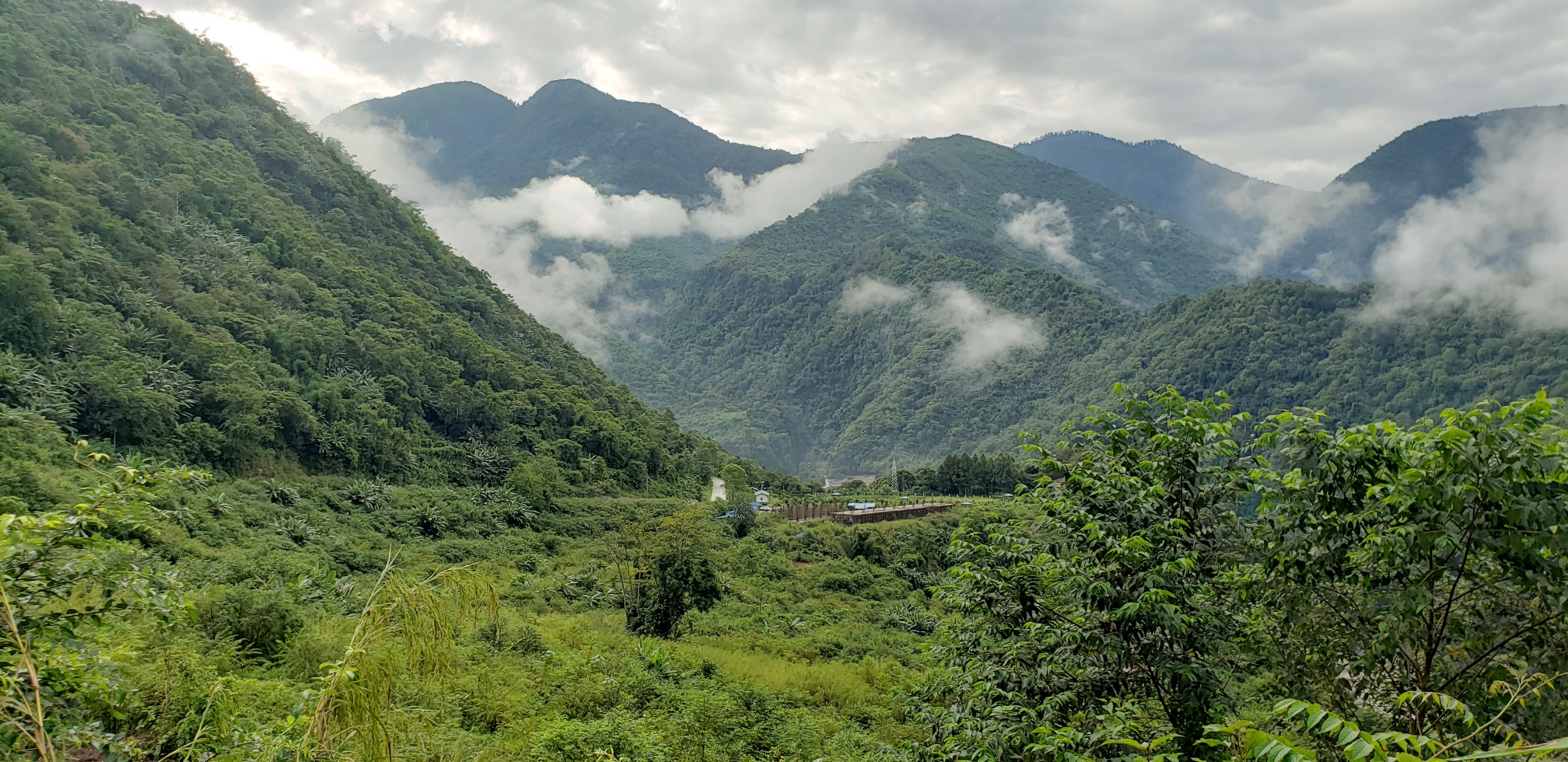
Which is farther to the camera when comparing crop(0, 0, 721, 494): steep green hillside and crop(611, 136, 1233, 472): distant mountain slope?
crop(611, 136, 1233, 472): distant mountain slope

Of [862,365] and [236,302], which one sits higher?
[236,302]

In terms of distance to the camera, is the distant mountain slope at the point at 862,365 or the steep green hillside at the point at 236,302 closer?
the steep green hillside at the point at 236,302

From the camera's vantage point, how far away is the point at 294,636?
11.3 metres

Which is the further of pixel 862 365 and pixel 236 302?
pixel 862 365

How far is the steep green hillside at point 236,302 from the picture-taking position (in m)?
26.7

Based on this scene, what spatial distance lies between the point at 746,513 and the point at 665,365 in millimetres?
151983

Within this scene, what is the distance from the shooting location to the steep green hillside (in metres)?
26.7

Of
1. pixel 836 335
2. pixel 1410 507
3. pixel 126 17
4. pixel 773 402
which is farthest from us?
pixel 836 335

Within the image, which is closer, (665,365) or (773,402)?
(773,402)

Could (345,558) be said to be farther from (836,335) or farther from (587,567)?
(836,335)

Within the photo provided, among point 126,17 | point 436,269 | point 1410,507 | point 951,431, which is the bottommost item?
point 951,431

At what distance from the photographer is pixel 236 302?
3488 cm

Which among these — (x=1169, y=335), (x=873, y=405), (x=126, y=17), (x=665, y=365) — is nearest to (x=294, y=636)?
(x=126, y=17)

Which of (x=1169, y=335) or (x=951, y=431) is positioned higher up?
(x=1169, y=335)
